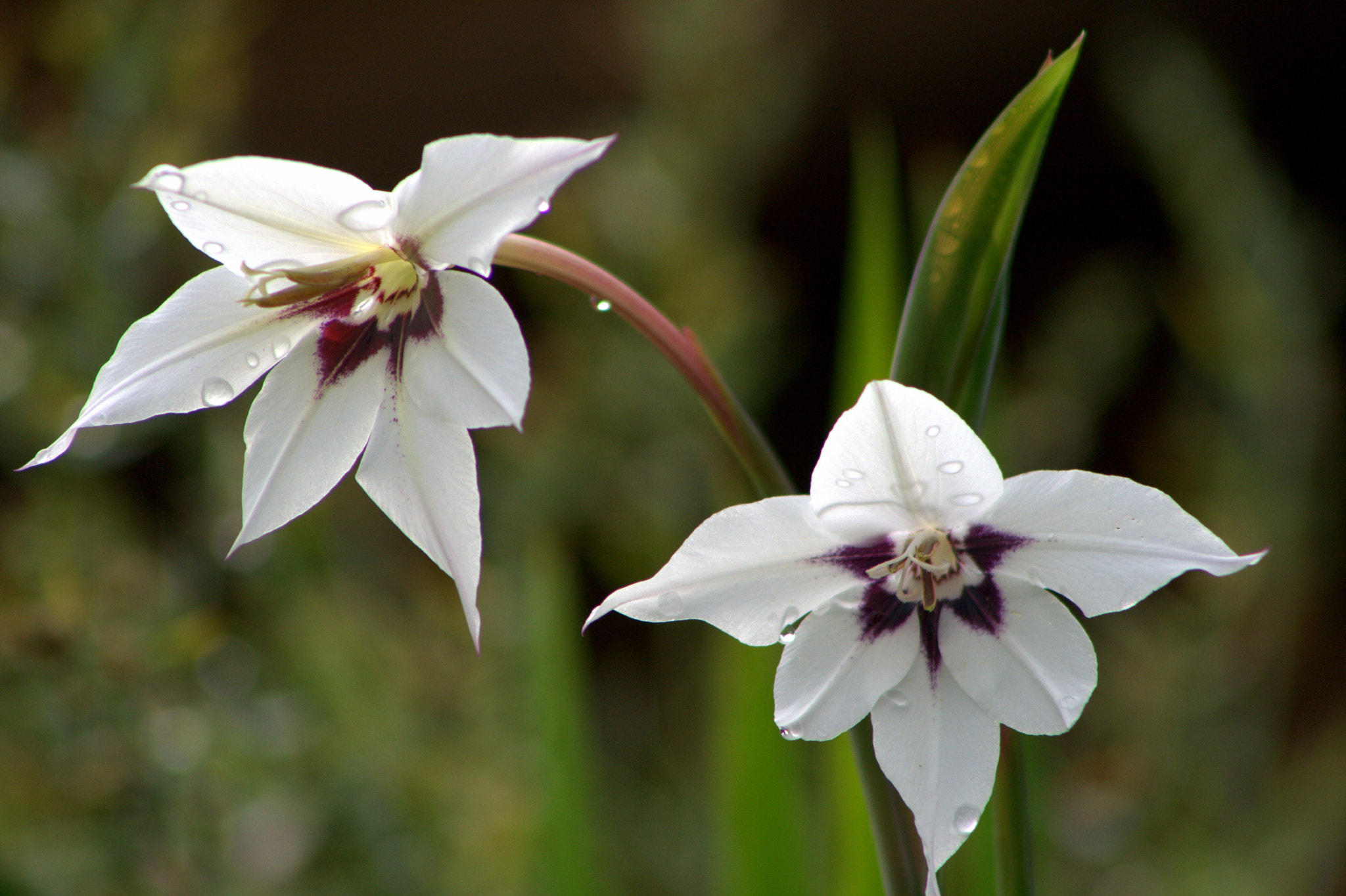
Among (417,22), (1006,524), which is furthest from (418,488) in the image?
(417,22)

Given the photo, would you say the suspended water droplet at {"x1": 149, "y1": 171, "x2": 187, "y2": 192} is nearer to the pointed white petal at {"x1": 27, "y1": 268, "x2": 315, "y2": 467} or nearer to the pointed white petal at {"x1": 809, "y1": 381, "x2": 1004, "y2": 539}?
the pointed white petal at {"x1": 27, "y1": 268, "x2": 315, "y2": 467}

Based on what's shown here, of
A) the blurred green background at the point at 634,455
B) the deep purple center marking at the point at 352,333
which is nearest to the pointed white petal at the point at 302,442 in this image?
the deep purple center marking at the point at 352,333

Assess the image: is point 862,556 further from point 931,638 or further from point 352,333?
point 352,333

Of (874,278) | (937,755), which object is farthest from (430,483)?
(874,278)

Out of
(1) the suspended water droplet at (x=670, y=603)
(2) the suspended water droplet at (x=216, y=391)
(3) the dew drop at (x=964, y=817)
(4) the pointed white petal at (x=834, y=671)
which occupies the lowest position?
(3) the dew drop at (x=964, y=817)

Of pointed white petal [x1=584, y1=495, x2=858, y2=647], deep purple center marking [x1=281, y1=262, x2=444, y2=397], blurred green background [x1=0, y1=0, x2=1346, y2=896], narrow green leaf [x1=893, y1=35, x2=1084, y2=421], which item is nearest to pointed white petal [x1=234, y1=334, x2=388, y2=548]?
deep purple center marking [x1=281, y1=262, x2=444, y2=397]

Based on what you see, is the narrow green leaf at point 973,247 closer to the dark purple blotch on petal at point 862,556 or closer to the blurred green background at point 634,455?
the dark purple blotch on petal at point 862,556
